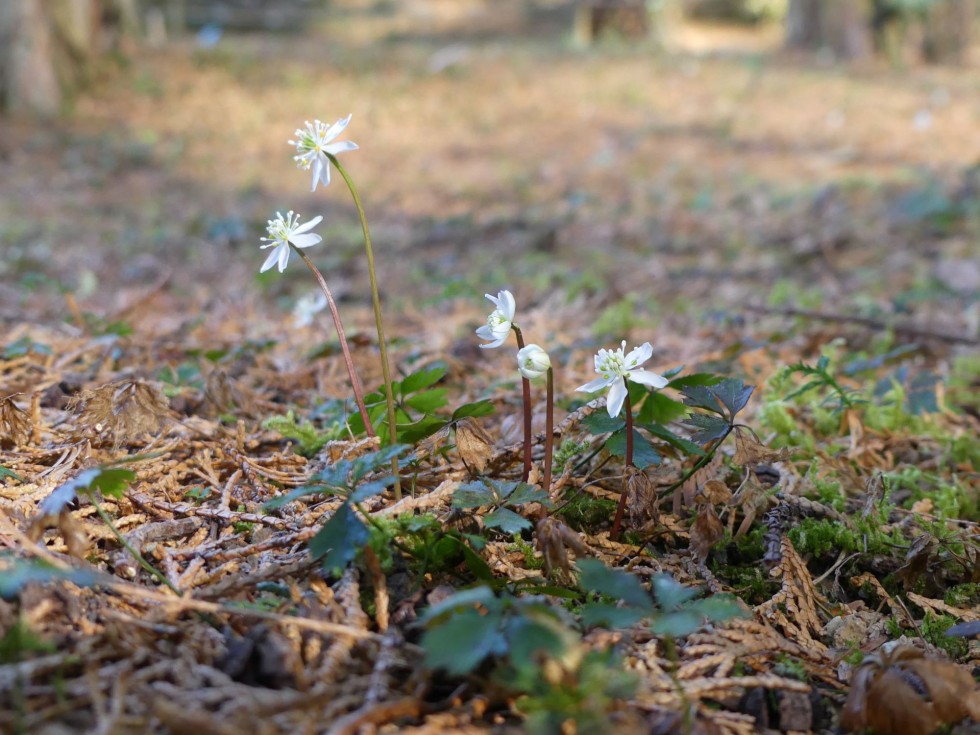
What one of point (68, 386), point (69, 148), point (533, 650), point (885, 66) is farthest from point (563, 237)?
point (885, 66)

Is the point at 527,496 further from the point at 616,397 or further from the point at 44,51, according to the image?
the point at 44,51

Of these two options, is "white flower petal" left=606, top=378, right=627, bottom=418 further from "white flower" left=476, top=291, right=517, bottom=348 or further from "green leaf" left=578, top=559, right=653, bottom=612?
"green leaf" left=578, top=559, right=653, bottom=612

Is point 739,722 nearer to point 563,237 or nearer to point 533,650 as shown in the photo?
point 533,650

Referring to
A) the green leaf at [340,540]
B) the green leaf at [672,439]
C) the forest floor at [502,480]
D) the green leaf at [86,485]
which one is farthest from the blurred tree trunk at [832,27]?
the green leaf at [86,485]

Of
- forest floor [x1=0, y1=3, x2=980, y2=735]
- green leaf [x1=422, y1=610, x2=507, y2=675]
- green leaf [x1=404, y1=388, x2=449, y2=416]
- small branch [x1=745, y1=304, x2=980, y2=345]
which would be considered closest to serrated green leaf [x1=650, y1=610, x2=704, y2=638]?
forest floor [x1=0, y1=3, x2=980, y2=735]

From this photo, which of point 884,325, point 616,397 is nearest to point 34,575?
Result: point 616,397
